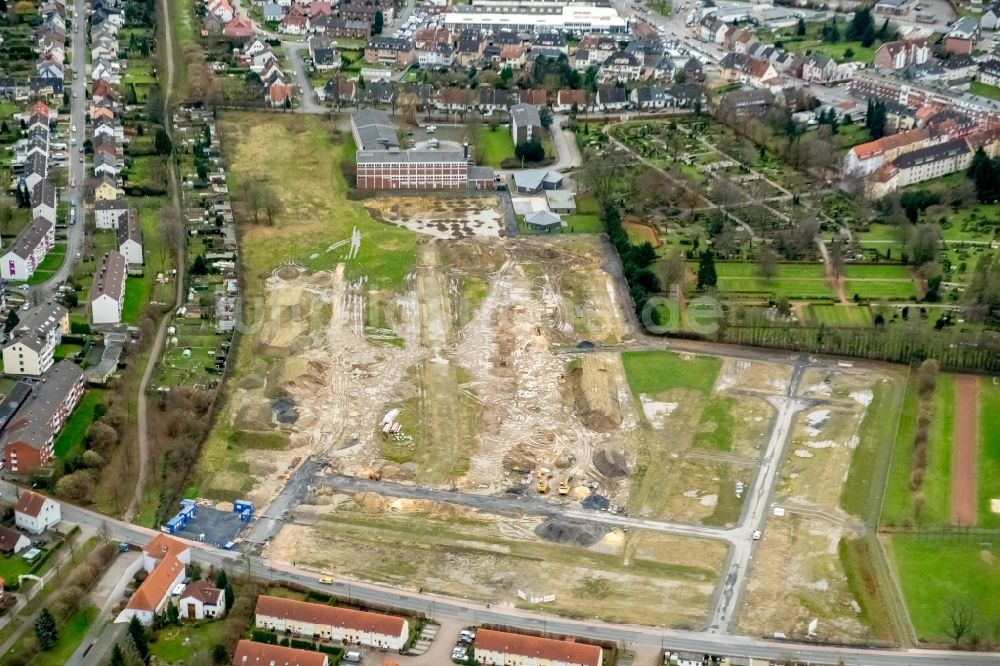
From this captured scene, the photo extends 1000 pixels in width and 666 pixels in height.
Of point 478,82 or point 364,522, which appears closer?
point 364,522

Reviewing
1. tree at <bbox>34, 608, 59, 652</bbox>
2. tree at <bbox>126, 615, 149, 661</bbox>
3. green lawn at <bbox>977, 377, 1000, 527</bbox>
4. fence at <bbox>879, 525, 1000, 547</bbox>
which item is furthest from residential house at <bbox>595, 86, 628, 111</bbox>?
tree at <bbox>34, 608, 59, 652</bbox>

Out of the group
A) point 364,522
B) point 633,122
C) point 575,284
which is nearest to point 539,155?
point 633,122

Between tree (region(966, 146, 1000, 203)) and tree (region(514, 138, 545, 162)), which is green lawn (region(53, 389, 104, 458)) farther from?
tree (region(966, 146, 1000, 203))

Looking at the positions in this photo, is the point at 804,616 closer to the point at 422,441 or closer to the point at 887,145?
the point at 422,441

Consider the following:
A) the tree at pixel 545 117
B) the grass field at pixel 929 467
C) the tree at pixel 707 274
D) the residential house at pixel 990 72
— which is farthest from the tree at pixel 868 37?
the grass field at pixel 929 467

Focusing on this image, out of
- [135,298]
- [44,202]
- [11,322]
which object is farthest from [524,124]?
[11,322]

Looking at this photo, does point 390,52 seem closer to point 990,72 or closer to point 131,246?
point 131,246
